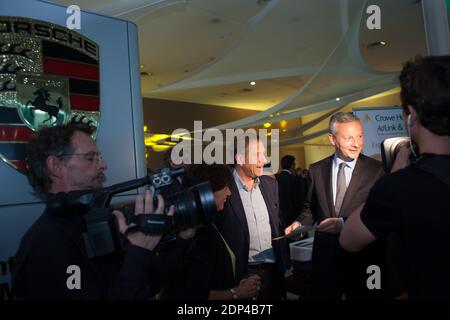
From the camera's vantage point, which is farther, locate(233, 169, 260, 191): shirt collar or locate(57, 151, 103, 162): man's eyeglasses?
locate(233, 169, 260, 191): shirt collar

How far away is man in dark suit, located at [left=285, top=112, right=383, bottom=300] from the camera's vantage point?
7.07ft

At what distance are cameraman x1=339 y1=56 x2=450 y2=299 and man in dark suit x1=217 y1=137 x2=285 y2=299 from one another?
118 centimetres

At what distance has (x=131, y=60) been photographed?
5.41 feet

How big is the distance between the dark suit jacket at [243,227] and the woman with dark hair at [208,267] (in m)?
0.17

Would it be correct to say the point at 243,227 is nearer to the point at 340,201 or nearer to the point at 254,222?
the point at 254,222

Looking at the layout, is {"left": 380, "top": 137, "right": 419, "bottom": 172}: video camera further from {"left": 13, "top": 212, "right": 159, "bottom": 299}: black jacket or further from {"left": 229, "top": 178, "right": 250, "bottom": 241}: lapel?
{"left": 229, "top": 178, "right": 250, "bottom": 241}: lapel

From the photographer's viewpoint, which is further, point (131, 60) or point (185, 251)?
point (131, 60)

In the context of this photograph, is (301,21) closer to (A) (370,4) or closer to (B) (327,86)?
(A) (370,4)

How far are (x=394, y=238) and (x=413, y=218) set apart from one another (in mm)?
967

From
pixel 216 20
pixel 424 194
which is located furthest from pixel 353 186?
pixel 216 20

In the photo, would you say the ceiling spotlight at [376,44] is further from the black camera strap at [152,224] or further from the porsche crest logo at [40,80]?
the black camera strap at [152,224]

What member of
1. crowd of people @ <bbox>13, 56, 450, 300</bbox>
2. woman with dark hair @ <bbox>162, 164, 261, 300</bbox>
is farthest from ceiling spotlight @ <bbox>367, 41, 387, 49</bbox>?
woman with dark hair @ <bbox>162, 164, 261, 300</bbox>

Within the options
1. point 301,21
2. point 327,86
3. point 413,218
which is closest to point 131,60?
point 413,218

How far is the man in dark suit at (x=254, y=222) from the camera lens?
226 centimetres
